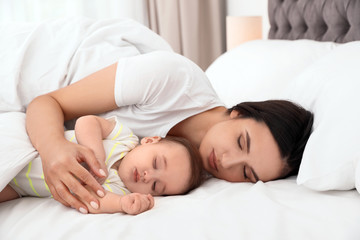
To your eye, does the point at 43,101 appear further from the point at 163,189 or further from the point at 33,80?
the point at 163,189

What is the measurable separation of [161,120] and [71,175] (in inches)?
19.7

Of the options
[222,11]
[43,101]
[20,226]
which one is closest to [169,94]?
[43,101]

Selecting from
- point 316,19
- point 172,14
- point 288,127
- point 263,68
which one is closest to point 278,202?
point 288,127

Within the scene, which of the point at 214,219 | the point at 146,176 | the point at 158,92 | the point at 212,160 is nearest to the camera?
the point at 214,219

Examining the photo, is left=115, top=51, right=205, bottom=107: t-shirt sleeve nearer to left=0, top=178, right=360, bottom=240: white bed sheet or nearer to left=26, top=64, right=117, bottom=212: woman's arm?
left=26, top=64, right=117, bottom=212: woman's arm

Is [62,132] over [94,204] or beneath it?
over

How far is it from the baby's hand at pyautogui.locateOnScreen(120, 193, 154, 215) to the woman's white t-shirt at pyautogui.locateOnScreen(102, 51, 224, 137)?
44 centimetres

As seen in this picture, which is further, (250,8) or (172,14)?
(172,14)

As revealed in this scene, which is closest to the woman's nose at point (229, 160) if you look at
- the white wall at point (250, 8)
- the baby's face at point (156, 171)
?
the baby's face at point (156, 171)

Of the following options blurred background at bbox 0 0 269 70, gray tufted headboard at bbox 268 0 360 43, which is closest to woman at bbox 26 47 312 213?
gray tufted headboard at bbox 268 0 360 43

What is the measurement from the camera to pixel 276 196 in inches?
43.1

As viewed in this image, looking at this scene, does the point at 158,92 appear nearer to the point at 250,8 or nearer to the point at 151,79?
the point at 151,79

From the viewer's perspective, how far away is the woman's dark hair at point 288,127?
1.25 meters

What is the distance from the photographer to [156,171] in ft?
4.01
